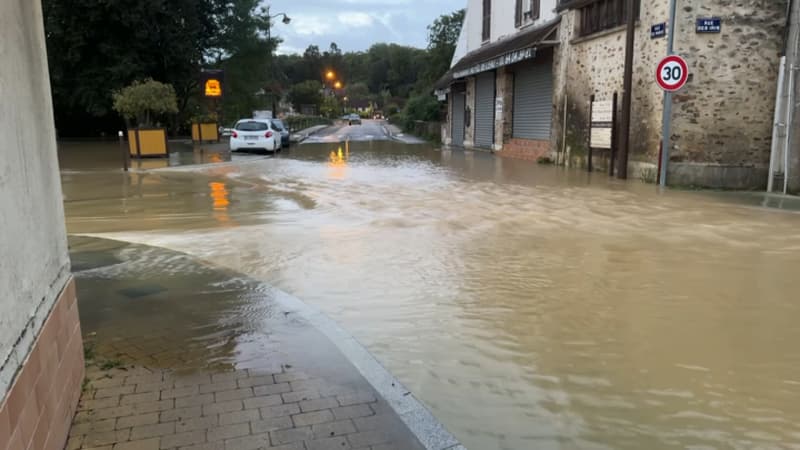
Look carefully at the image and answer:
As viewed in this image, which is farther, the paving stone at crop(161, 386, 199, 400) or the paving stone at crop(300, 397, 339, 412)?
the paving stone at crop(161, 386, 199, 400)

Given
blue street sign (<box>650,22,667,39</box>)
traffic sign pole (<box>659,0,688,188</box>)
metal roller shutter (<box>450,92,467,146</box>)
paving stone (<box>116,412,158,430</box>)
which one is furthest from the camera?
metal roller shutter (<box>450,92,467,146</box>)

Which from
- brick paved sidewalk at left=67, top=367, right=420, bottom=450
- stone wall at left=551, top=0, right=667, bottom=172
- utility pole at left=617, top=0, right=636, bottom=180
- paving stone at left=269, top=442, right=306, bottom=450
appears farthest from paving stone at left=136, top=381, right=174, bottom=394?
utility pole at left=617, top=0, right=636, bottom=180

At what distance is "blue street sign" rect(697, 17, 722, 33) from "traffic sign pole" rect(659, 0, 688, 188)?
55 cm

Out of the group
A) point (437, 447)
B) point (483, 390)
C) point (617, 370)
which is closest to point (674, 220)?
point (617, 370)

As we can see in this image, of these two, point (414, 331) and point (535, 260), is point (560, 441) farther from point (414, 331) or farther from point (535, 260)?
point (535, 260)

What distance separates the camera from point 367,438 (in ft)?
11.2

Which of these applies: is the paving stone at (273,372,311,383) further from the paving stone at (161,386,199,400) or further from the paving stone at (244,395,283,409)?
the paving stone at (161,386,199,400)

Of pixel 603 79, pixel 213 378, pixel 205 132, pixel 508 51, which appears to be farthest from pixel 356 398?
pixel 205 132

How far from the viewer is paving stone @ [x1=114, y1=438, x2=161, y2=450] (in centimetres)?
326

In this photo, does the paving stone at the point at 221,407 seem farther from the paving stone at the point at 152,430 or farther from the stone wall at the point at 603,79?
the stone wall at the point at 603,79

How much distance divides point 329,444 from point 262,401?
0.67m

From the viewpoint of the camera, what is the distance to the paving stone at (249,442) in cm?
328

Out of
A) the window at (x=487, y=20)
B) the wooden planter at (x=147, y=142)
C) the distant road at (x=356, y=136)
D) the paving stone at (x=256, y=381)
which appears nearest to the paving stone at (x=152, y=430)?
the paving stone at (x=256, y=381)

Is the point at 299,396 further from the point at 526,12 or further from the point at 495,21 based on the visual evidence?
the point at 495,21
